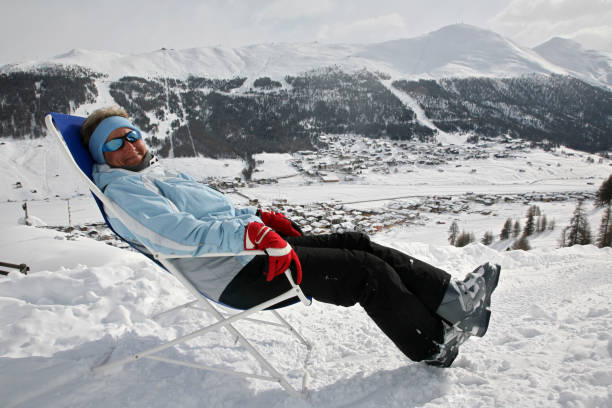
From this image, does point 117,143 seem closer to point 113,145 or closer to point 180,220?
point 113,145

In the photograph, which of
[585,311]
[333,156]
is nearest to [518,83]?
[333,156]

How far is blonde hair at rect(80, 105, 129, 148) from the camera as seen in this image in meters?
1.79

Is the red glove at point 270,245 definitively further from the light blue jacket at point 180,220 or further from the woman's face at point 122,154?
the woman's face at point 122,154

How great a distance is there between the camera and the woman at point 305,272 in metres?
1.47

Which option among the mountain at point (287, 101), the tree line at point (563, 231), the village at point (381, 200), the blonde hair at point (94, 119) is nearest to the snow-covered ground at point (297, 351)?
the blonde hair at point (94, 119)

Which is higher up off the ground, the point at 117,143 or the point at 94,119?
the point at 94,119

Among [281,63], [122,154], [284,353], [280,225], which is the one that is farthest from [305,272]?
[281,63]

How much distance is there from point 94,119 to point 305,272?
1416mm

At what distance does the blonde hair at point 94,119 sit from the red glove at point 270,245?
107 centimetres

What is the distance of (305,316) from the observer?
2527 millimetres

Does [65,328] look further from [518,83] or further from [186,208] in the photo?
[518,83]

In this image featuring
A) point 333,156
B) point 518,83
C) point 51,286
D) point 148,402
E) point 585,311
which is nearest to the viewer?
point 148,402

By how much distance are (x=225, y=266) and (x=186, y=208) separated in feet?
1.23

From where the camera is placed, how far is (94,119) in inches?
71.0
